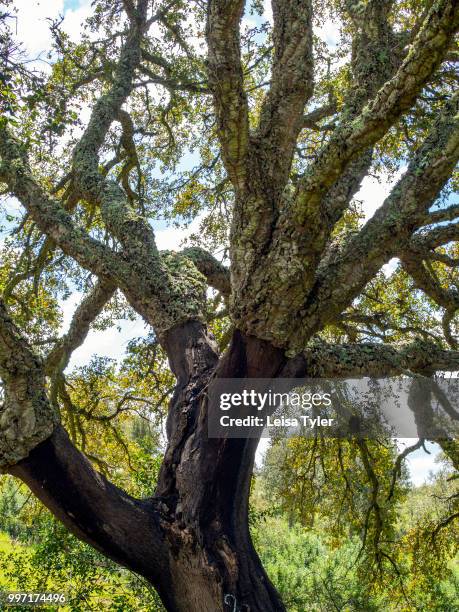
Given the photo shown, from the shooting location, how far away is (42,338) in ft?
23.1

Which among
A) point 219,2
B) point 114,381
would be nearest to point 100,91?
point 114,381

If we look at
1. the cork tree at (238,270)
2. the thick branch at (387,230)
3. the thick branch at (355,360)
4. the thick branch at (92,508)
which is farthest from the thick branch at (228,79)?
the thick branch at (92,508)

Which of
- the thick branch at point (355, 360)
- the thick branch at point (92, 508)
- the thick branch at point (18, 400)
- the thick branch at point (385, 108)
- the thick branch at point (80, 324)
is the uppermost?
the thick branch at point (80, 324)

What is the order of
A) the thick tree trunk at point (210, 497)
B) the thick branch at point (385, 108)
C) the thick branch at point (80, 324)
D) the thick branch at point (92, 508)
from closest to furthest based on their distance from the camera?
the thick branch at point (385, 108), the thick branch at point (92, 508), the thick tree trunk at point (210, 497), the thick branch at point (80, 324)

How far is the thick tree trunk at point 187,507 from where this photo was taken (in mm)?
3309

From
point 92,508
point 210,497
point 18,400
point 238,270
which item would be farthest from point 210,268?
point 92,508

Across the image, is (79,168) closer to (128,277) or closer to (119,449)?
(128,277)

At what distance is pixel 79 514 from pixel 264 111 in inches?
117

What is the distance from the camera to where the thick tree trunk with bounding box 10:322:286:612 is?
3.31 metres

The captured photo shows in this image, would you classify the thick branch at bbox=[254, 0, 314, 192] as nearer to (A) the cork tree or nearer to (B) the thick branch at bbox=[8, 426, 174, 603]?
(A) the cork tree

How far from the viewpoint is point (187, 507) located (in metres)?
3.54

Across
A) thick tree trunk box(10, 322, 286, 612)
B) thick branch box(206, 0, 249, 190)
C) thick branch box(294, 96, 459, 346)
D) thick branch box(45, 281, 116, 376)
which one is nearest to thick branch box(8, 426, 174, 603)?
thick tree trunk box(10, 322, 286, 612)

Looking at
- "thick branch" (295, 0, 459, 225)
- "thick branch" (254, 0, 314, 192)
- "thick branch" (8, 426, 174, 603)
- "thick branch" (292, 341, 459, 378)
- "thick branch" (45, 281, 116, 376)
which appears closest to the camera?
"thick branch" (295, 0, 459, 225)

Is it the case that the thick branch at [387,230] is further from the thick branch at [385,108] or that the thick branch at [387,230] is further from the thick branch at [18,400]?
the thick branch at [18,400]
